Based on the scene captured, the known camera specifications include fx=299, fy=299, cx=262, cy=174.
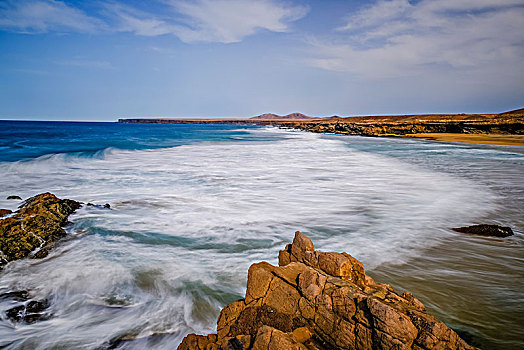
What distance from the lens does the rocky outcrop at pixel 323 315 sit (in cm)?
250

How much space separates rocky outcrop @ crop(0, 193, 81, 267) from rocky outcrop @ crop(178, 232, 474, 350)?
4.44 meters

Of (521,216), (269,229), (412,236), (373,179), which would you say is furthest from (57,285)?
(373,179)

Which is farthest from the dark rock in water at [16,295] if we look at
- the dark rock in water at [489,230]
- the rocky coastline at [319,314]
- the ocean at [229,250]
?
the dark rock in water at [489,230]

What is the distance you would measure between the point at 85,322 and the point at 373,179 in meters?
12.6

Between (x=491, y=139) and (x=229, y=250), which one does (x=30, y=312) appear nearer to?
(x=229, y=250)

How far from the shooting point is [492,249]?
5855 mm

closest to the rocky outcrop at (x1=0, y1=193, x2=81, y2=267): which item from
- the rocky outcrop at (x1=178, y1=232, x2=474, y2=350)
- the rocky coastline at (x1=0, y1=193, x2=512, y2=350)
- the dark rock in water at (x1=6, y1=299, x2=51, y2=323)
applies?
the dark rock in water at (x1=6, y1=299, x2=51, y2=323)

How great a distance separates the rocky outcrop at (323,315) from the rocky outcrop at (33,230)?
4.44 metres

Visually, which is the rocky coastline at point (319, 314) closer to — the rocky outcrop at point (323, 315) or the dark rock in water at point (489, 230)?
the rocky outcrop at point (323, 315)

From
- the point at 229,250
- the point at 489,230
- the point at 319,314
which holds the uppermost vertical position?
the point at 319,314

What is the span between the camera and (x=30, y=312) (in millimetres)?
4207

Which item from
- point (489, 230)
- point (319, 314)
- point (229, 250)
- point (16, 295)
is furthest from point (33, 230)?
point (489, 230)

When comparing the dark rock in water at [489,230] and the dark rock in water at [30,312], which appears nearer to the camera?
the dark rock in water at [30,312]

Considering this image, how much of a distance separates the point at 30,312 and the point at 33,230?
97.9 inches
